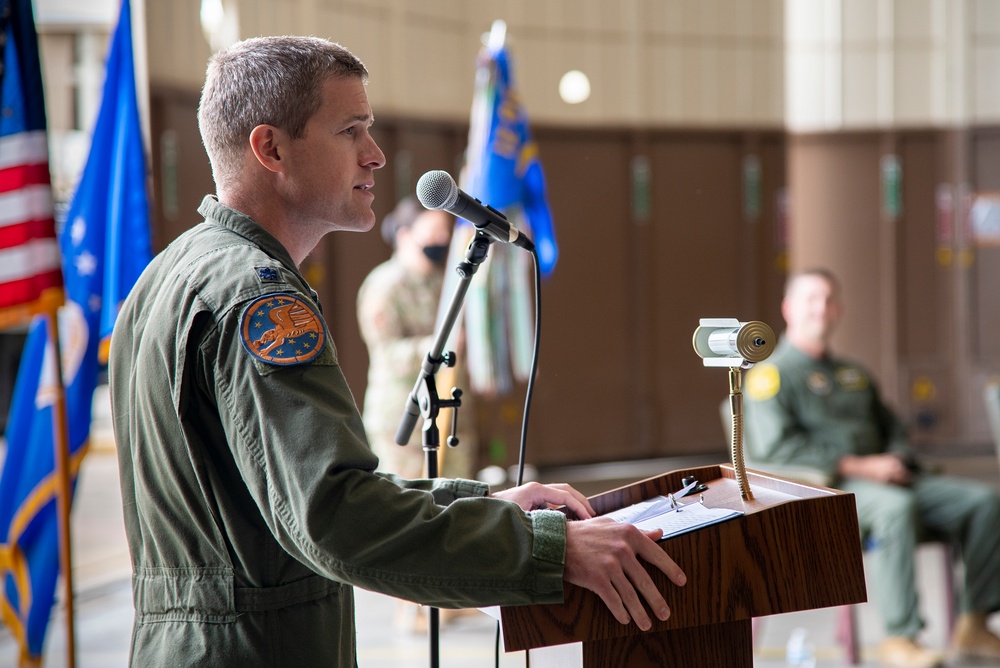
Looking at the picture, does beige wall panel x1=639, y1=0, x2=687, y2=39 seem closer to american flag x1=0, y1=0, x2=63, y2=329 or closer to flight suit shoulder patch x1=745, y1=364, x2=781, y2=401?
flight suit shoulder patch x1=745, y1=364, x2=781, y2=401

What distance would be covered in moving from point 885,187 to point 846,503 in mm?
6550

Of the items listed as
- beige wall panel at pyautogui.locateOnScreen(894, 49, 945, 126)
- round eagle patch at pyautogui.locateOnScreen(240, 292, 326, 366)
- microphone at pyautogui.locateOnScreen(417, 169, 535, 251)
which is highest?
beige wall panel at pyautogui.locateOnScreen(894, 49, 945, 126)

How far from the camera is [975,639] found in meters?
3.37

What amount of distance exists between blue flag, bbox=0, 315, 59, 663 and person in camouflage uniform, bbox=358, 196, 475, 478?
1.30m

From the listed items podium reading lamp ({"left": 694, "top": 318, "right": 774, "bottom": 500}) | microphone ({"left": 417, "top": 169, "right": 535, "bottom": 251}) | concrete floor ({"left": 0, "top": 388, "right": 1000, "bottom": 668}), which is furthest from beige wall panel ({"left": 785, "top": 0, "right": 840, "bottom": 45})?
podium reading lamp ({"left": 694, "top": 318, "right": 774, "bottom": 500})

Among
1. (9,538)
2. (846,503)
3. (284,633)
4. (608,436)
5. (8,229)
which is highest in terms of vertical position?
(8,229)

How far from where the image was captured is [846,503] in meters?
1.17

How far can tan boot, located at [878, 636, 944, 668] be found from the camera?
3.23 m

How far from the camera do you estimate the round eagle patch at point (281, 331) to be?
1.01 metres

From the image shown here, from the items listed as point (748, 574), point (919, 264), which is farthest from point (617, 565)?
point (919, 264)

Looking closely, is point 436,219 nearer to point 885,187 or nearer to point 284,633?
point 284,633

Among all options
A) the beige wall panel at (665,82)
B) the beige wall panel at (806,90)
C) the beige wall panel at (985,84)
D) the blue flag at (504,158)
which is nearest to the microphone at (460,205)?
the blue flag at (504,158)

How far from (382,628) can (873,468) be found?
1903mm

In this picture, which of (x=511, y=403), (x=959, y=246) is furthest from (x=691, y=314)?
(x=959, y=246)
